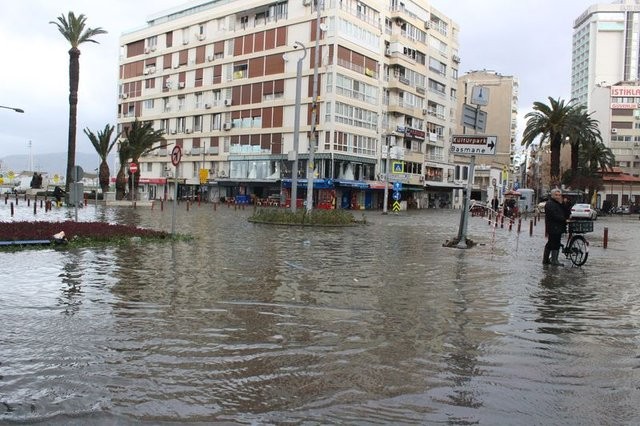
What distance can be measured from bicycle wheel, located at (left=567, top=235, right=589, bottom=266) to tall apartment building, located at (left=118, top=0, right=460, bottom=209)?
141ft

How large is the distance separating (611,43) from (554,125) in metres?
140

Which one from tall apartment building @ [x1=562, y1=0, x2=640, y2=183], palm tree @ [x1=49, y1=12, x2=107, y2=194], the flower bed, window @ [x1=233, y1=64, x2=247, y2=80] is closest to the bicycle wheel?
the flower bed

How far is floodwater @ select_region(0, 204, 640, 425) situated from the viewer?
443 cm

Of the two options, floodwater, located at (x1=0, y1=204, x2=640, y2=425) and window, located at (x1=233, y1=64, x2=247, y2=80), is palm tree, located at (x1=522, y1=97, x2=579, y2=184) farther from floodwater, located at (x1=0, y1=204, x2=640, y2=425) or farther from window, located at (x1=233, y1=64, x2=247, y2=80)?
floodwater, located at (x1=0, y1=204, x2=640, y2=425)

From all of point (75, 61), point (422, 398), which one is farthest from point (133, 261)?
point (75, 61)

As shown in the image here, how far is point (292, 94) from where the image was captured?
63875 millimetres

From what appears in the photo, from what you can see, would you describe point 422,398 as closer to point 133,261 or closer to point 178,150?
point 133,261

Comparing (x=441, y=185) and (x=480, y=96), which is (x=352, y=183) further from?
(x=480, y=96)

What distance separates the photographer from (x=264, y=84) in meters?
67.2

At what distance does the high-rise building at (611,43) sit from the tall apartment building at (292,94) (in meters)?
110

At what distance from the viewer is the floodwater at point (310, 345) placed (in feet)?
14.5

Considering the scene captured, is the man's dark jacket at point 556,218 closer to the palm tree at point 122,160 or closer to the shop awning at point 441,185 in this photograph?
the palm tree at point 122,160

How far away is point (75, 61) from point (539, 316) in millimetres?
46233

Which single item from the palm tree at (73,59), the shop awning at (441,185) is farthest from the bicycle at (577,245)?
the shop awning at (441,185)
